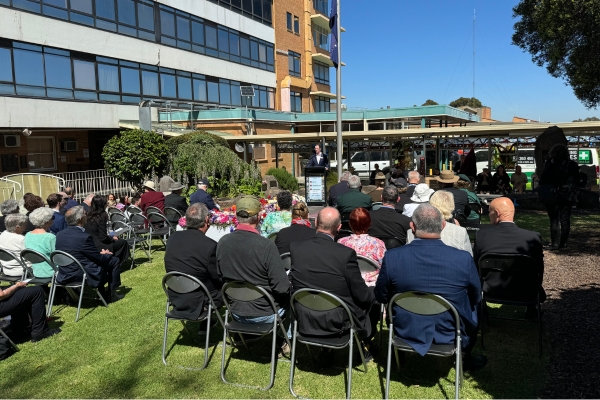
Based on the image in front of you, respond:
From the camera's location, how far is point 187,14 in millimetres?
23859

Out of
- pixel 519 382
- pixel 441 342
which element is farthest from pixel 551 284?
pixel 441 342

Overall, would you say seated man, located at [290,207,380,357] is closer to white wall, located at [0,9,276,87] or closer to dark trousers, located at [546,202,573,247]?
dark trousers, located at [546,202,573,247]

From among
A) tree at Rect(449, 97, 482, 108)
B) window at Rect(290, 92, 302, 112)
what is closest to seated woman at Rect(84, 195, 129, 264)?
window at Rect(290, 92, 302, 112)

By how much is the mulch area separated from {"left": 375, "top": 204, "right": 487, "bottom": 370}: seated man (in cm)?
92

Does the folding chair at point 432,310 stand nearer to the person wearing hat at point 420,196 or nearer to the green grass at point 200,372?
the green grass at point 200,372

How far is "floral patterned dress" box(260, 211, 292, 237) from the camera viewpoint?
5.77 m

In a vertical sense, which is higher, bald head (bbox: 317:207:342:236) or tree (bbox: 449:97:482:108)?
tree (bbox: 449:97:482:108)

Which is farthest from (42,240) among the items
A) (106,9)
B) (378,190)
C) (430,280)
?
(106,9)

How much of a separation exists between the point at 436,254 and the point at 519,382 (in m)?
1.34

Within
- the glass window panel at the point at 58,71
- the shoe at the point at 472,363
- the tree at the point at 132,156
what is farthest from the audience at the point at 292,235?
the glass window panel at the point at 58,71

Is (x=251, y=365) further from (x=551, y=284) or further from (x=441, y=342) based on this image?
(x=551, y=284)

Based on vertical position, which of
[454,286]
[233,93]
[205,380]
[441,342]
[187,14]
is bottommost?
[205,380]

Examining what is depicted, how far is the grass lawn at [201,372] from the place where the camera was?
371cm

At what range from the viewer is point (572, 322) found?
15.7 feet
